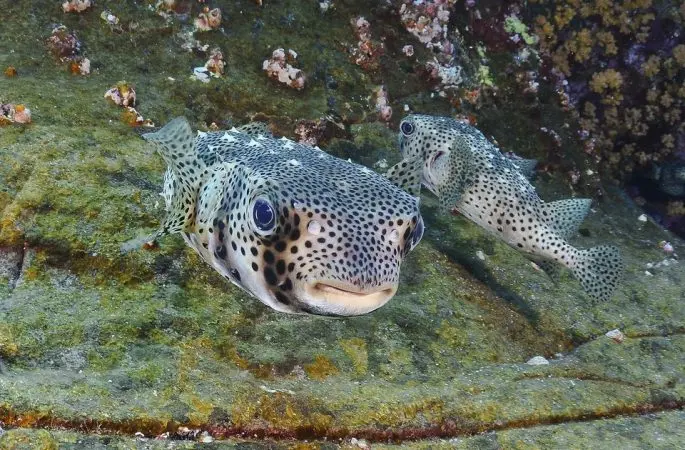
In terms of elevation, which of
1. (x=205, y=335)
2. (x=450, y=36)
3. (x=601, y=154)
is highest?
(x=450, y=36)

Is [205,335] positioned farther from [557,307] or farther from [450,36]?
[450,36]

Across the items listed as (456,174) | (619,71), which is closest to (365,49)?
(456,174)

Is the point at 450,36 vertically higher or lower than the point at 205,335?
higher

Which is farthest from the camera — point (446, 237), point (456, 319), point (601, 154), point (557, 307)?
point (601, 154)

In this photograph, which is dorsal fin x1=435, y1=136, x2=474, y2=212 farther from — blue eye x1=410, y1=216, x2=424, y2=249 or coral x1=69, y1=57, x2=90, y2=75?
Answer: coral x1=69, y1=57, x2=90, y2=75

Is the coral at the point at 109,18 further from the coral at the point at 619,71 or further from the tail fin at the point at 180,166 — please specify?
the coral at the point at 619,71

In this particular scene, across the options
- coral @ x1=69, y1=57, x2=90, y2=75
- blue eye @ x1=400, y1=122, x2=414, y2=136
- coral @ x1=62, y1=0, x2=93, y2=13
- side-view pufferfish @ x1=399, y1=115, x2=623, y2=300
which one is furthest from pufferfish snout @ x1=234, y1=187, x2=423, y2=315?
coral @ x1=62, y1=0, x2=93, y2=13

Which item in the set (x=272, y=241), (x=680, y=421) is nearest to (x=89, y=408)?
(x=272, y=241)
